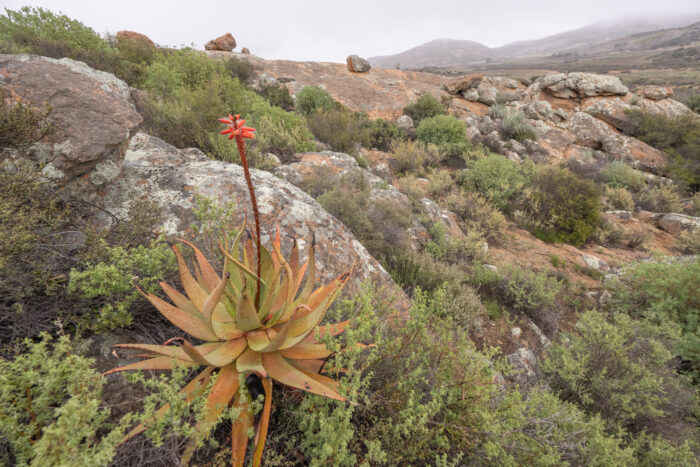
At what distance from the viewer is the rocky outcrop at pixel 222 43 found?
71.0ft

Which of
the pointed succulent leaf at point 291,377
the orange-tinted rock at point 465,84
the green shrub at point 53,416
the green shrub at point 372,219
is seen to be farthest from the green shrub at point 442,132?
the green shrub at point 53,416

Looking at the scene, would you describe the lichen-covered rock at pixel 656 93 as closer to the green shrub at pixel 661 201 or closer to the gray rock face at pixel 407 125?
the green shrub at pixel 661 201

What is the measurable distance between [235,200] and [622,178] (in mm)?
13382

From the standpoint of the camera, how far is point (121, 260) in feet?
5.42

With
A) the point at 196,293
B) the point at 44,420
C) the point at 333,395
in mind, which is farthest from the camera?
the point at 196,293

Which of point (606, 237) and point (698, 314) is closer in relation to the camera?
point (698, 314)

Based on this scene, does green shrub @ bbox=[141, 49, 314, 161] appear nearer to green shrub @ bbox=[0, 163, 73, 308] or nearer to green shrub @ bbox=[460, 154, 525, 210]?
green shrub @ bbox=[0, 163, 73, 308]

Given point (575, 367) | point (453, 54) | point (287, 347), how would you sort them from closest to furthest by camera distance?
point (287, 347), point (575, 367), point (453, 54)

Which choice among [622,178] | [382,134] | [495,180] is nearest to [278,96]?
[382,134]

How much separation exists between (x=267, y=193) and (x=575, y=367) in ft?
12.4

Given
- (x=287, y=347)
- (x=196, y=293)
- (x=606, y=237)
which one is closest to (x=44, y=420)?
(x=196, y=293)

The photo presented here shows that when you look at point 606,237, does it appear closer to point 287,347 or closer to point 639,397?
point 639,397

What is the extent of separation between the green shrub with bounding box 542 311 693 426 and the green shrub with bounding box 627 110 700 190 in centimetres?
1288

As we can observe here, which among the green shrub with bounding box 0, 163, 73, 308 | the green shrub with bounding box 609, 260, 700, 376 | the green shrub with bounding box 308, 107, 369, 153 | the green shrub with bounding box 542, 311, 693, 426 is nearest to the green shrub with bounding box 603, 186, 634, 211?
the green shrub with bounding box 609, 260, 700, 376
